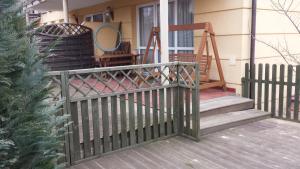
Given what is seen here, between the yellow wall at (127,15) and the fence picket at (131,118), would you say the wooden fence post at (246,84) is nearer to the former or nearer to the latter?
the fence picket at (131,118)

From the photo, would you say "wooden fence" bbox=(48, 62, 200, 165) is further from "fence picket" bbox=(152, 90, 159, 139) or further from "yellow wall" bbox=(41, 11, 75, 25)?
"yellow wall" bbox=(41, 11, 75, 25)

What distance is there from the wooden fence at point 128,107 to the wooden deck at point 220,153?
138mm

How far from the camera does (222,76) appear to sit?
5.52 meters

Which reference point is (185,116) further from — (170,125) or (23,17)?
(23,17)

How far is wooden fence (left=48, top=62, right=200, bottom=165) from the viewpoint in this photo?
332 centimetres

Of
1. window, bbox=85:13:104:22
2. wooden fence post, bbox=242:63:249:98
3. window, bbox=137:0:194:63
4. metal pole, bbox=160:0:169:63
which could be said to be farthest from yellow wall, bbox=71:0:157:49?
wooden fence post, bbox=242:63:249:98

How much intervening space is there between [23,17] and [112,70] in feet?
5.66

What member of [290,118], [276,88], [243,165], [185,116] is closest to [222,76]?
[276,88]

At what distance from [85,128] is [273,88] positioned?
3.24 metres

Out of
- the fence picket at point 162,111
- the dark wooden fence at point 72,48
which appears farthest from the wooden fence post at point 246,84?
the dark wooden fence at point 72,48

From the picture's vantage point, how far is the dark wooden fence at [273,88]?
4.72 metres

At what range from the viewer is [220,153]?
352 cm

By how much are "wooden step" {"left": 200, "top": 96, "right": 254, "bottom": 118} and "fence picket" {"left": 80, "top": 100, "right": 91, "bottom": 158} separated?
1.84 m

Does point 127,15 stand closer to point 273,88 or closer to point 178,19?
point 178,19
